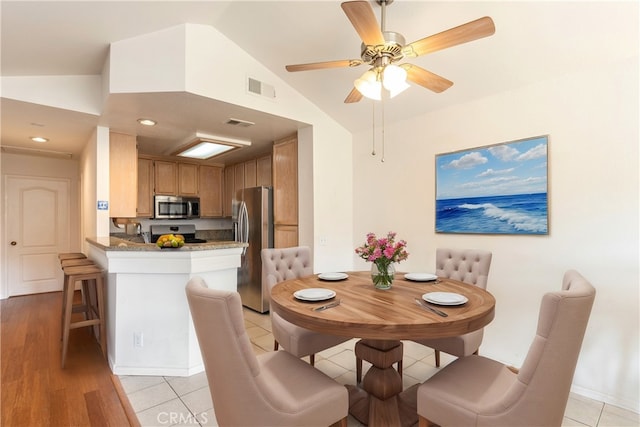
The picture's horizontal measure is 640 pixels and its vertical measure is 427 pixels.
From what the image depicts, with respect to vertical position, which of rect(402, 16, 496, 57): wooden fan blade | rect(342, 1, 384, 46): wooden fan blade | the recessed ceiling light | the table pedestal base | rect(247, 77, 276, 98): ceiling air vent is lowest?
the table pedestal base

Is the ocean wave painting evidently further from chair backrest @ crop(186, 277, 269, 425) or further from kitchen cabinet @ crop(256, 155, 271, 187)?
kitchen cabinet @ crop(256, 155, 271, 187)

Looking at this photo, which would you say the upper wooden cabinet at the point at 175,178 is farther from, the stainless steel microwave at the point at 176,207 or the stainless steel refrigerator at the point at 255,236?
the stainless steel refrigerator at the point at 255,236

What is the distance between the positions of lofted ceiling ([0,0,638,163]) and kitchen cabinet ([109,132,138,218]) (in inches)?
11.0

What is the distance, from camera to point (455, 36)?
5.12ft

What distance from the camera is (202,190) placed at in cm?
534

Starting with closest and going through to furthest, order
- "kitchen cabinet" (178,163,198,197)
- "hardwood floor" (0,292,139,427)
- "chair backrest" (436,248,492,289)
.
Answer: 1. "hardwood floor" (0,292,139,427)
2. "chair backrest" (436,248,492,289)
3. "kitchen cabinet" (178,163,198,197)

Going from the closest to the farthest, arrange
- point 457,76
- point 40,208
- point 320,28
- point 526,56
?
point 526,56 → point 320,28 → point 457,76 → point 40,208

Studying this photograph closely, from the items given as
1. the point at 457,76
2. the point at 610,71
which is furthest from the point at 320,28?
the point at 610,71

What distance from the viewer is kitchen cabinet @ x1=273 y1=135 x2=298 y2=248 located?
3828mm

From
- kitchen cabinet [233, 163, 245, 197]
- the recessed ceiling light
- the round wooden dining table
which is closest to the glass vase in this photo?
the round wooden dining table

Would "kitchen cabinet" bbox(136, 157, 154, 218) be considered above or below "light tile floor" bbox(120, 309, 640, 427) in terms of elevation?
above

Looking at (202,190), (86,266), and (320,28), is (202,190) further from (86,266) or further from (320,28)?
(320,28)

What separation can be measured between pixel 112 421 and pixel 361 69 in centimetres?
314

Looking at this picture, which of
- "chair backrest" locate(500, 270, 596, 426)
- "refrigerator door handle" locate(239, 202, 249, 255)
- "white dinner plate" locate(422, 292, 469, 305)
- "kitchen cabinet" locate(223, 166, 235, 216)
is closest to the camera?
"chair backrest" locate(500, 270, 596, 426)
